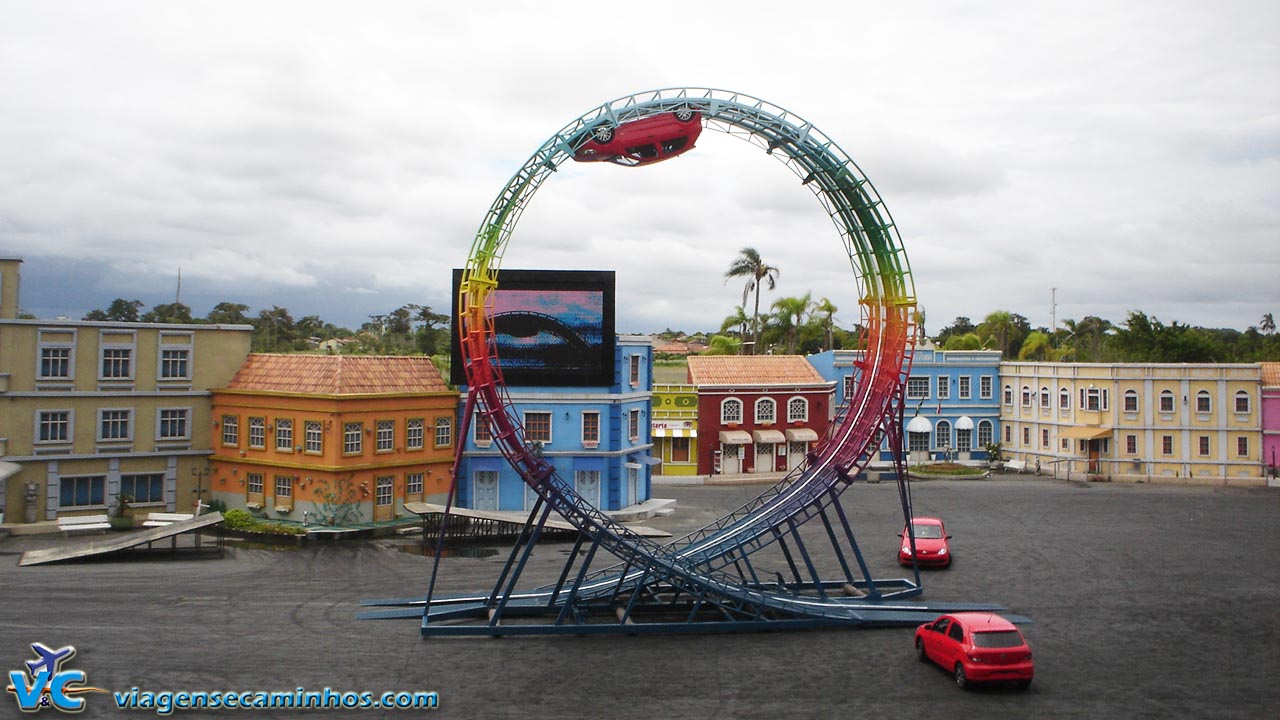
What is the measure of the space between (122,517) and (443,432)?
42.3 ft

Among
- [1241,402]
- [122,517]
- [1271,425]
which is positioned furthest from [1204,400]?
[122,517]

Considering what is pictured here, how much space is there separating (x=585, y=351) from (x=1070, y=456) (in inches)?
1323

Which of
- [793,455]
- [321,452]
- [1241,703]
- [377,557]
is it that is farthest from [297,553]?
[793,455]

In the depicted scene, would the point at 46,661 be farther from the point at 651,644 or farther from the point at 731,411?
the point at 731,411

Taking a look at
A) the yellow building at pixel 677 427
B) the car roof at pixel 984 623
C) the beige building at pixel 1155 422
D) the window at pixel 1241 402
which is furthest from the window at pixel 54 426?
the window at pixel 1241 402

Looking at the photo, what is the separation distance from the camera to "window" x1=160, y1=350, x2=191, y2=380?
37625mm

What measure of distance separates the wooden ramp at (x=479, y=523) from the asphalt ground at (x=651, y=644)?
2.40 meters

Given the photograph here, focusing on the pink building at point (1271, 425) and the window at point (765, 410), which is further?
the window at point (765, 410)

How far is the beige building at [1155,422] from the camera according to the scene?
5134 cm

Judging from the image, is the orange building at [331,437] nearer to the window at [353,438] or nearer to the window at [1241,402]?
the window at [353,438]

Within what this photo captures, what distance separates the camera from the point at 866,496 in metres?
46.1

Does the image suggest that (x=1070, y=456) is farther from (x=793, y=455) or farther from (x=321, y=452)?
(x=321, y=452)

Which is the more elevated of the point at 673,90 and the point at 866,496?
the point at 673,90

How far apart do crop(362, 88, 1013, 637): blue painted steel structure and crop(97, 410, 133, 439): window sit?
1971 centimetres
